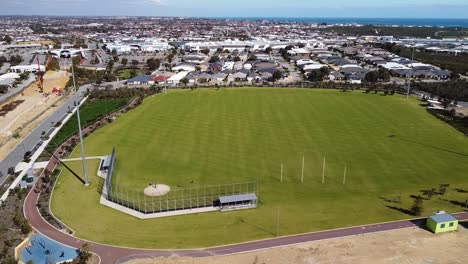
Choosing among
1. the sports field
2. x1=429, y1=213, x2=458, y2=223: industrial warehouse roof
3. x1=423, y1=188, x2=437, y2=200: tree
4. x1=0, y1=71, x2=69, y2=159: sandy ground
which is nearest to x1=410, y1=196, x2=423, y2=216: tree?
the sports field

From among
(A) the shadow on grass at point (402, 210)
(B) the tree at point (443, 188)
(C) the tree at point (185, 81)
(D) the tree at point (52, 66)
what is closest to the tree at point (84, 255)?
(A) the shadow on grass at point (402, 210)

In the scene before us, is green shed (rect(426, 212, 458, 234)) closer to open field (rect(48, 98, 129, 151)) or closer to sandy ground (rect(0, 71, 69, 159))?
open field (rect(48, 98, 129, 151))

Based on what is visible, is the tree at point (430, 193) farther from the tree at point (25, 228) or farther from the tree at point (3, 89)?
the tree at point (3, 89)

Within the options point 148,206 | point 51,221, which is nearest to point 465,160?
point 148,206

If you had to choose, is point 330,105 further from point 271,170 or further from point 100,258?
point 100,258

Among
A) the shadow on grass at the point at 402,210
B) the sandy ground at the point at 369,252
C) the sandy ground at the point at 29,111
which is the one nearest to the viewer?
the sandy ground at the point at 369,252

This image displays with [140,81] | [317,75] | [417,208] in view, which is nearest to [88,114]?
[140,81]
